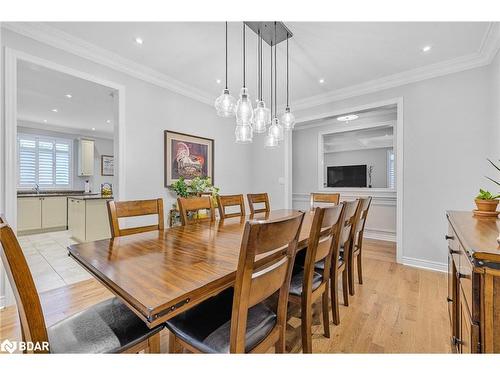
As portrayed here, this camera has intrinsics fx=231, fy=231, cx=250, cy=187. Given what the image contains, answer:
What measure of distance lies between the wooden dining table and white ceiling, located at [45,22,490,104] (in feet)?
6.43

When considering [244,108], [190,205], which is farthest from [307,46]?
[190,205]

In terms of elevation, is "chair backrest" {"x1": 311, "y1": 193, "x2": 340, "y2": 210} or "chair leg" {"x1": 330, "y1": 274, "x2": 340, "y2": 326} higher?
"chair backrest" {"x1": 311, "y1": 193, "x2": 340, "y2": 210}

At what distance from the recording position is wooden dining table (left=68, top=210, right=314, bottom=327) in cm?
77

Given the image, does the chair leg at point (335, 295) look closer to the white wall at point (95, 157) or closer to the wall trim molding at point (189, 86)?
the wall trim molding at point (189, 86)

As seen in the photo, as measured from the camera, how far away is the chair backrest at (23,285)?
704mm

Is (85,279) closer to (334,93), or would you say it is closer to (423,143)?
(334,93)

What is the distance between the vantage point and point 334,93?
3670mm

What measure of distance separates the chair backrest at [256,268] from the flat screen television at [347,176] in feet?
14.5

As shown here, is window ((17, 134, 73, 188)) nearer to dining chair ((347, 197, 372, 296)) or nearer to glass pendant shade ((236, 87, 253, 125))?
glass pendant shade ((236, 87, 253, 125))

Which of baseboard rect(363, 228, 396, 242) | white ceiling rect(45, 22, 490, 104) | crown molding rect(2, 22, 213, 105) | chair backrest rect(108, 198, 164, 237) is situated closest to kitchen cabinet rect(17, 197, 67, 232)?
crown molding rect(2, 22, 213, 105)

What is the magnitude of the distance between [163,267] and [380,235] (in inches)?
180

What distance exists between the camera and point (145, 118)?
309cm
